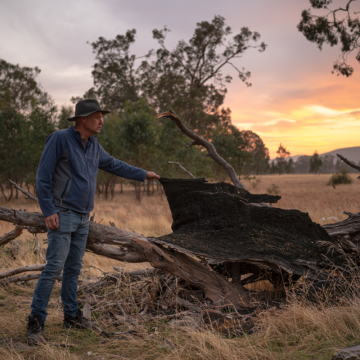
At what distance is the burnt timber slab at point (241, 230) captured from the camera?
139 inches

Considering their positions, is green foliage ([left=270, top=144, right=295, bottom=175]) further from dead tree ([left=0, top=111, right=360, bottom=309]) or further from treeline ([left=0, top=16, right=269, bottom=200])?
dead tree ([left=0, top=111, right=360, bottom=309])

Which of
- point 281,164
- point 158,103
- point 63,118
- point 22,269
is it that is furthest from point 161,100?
point 281,164

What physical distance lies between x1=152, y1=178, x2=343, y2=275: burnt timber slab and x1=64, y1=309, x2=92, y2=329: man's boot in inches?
47.6

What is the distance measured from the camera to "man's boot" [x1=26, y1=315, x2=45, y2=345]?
3092 mm

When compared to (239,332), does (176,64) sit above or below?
above

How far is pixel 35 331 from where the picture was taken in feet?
10.3

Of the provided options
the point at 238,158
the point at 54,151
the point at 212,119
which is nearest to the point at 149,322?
the point at 54,151

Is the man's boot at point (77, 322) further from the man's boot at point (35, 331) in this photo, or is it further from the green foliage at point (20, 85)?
the green foliage at point (20, 85)

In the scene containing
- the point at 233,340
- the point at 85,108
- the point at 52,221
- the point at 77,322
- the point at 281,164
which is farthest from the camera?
the point at 281,164

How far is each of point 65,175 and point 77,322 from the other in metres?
1.68

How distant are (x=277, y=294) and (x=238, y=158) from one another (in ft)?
75.5

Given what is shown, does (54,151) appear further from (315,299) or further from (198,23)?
(198,23)

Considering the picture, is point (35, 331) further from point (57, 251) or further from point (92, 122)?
point (92, 122)

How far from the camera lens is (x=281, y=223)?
12.8ft
